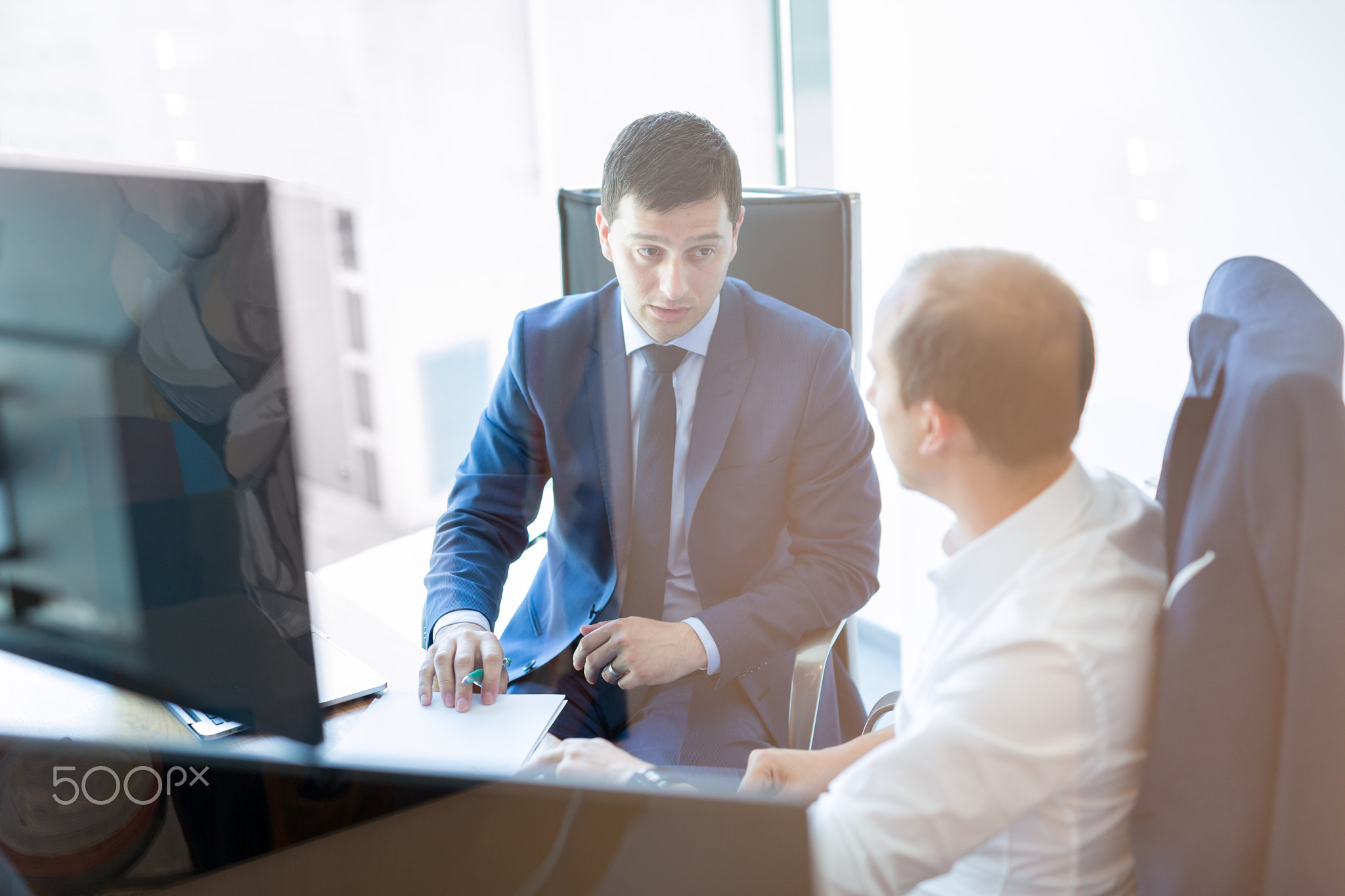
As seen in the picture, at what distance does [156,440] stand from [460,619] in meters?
0.35

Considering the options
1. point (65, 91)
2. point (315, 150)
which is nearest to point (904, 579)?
point (315, 150)

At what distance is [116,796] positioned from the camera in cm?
63

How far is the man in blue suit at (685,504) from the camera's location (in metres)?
0.83

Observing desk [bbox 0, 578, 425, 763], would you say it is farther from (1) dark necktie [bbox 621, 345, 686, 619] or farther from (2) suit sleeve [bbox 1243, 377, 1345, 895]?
(2) suit sleeve [bbox 1243, 377, 1345, 895]

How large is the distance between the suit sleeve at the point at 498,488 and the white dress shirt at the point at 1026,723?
52 centimetres

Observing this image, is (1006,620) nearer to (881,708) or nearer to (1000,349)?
(1000,349)

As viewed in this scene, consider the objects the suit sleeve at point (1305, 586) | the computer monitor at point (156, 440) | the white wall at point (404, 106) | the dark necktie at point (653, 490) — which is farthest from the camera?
the white wall at point (404, 106)


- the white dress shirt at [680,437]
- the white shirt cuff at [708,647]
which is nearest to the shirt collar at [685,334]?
the white dress shirt at [680,437]

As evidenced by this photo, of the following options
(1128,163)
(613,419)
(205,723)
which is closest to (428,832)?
(205,723)

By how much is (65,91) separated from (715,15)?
0.87 meters

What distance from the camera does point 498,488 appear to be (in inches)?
38.4

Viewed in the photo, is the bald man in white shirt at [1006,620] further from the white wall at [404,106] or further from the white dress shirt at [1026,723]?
the white wall at [404,106]

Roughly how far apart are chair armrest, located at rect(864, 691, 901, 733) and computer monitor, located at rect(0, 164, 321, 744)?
47 centimetres

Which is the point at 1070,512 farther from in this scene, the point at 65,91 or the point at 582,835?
the point at 65,91
